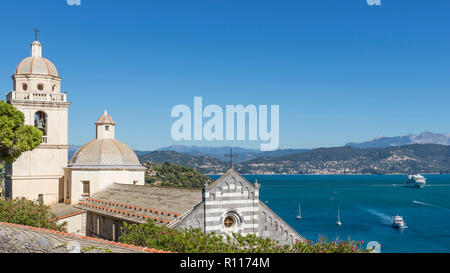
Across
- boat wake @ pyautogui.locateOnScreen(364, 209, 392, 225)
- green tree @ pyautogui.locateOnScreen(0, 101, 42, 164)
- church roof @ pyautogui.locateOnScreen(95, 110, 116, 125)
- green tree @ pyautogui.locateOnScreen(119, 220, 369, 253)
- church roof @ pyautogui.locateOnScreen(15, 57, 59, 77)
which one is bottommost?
boat wake @ pyautogui.locateOnScreen(364, 209, 392, 225)

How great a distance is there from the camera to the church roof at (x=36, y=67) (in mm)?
47562

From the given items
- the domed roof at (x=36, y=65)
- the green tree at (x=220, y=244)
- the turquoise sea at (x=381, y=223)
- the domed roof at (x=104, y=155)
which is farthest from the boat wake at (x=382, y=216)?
the green tree at (x=220, y=244)

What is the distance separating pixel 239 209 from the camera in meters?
29.3

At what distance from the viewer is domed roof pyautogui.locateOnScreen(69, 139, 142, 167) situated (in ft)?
157

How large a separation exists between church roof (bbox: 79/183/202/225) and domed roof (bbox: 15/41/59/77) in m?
14.6

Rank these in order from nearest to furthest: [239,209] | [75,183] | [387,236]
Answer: [239,209]
[75,183]
[387,236]

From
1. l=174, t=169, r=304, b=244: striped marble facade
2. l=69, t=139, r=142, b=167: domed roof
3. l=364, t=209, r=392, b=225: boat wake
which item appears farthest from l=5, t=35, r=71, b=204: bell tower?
l=364, t=209, r=392, b=225: boat wake

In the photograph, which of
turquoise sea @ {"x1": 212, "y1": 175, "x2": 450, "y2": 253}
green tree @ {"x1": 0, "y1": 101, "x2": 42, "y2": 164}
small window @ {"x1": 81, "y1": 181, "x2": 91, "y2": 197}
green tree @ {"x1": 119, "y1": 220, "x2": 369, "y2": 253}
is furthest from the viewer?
turquoise sea @ {"x1": 212, "y1": 175, "x2": 450, "y2": 253}

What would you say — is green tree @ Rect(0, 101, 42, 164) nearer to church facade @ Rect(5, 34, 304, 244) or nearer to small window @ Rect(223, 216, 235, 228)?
church facade @ Rect(5, 34, 304, 244)

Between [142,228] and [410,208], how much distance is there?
159078mm

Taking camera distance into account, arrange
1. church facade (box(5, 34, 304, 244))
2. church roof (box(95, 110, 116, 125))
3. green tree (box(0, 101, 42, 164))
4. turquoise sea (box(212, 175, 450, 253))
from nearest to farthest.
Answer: green tree (box(0, 101, 42, 164)) < church facade (box(5, 34, 304, 244)) < church roof (box(95, 110, 116, 125)) < turquoise sea (box(212, 175, 450, 253))

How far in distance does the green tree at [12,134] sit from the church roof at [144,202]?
8948mm

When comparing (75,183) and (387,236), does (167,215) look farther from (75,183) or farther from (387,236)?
(387,236)
